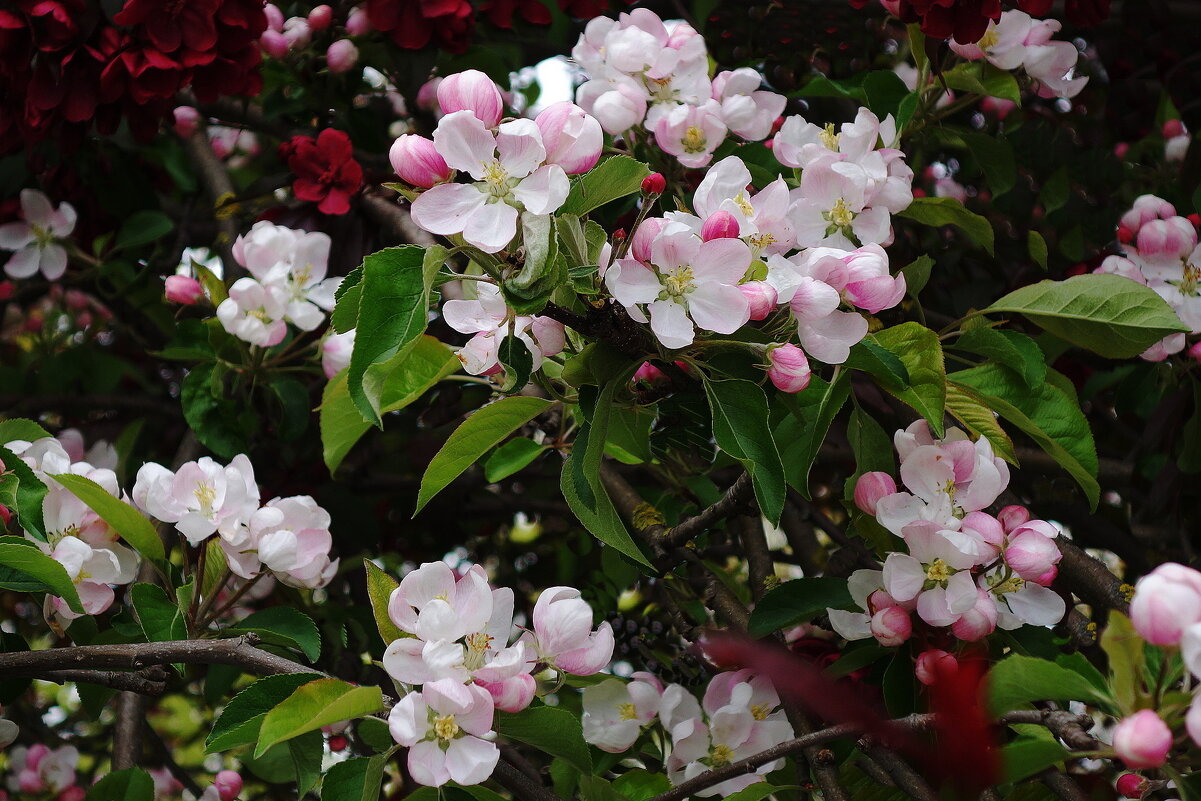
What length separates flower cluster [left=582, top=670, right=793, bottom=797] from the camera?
3.73 ft

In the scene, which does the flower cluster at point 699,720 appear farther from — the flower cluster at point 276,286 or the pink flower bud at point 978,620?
the flower cluster at point 276,286

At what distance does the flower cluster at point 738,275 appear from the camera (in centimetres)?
82

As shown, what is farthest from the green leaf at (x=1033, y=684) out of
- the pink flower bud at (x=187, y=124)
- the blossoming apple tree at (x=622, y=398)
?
the pink flower bud at (x=187, y=124)

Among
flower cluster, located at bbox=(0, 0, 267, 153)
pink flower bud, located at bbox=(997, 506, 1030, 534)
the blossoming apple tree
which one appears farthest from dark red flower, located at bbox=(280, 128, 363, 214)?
pink flower bud, located at bbox=(997, 506, 1030, 534)

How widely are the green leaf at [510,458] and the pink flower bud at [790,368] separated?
420mm

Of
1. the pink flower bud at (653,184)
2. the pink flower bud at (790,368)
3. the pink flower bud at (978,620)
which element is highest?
the pink flower bud at (653,184)

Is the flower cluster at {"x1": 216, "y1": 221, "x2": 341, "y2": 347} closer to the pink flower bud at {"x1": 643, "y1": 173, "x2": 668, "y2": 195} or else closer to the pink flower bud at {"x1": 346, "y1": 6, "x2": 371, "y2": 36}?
the pink flower bud at {"x1": 346, "y1": 6, "x2": 371, "y2": 36}

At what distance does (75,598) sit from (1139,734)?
2.87 feet

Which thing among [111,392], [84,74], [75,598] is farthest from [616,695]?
[111,392]

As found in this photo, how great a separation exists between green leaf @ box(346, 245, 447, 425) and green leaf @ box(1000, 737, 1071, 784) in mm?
490

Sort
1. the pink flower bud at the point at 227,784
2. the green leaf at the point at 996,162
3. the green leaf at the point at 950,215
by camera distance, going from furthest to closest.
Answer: the pink flower bud at the point at 227,784 < the green leaf at the point at 996,162 < the green leaf at the point at 950,215

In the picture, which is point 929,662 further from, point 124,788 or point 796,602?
point 124,788

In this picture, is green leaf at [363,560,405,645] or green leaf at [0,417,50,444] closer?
green leaf at [363,560,405,645]

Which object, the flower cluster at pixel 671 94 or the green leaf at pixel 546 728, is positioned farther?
the flower cluster at pixel 671 94
